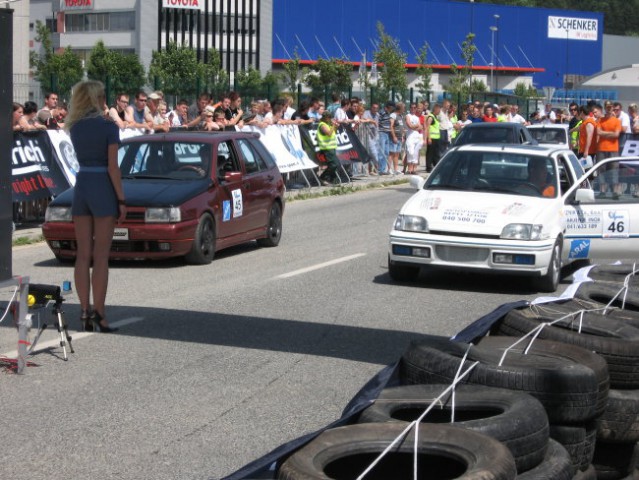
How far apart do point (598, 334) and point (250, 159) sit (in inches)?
369

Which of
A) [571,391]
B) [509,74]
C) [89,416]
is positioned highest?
[509,74]

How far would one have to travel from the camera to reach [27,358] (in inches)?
332

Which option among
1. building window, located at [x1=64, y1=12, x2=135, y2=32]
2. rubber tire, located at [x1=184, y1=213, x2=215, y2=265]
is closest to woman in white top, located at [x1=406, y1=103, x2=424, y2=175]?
rubber tire, located at [x1=184, y1=213, x2=215, y2=265]

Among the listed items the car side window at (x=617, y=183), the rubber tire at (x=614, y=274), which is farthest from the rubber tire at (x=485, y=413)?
the car side window at (x=617, y=183)

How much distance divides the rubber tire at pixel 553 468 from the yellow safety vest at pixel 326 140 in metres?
20.9

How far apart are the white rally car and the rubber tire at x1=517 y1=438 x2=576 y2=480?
7503mm

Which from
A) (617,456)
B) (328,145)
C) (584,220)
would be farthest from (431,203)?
(328,145)

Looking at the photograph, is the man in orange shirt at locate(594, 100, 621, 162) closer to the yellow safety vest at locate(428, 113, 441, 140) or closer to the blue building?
the yellow safety vest at locate(428, 113, 441, 140)

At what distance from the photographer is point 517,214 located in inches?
488

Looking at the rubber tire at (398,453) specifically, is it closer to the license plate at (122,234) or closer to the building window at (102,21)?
the license plate at (122,234)

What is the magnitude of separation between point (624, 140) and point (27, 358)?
19.3 meters

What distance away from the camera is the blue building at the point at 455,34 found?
107 m

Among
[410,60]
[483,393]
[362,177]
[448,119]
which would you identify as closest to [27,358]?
[483,393]

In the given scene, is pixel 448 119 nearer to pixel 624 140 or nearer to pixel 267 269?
pixel 624 140
